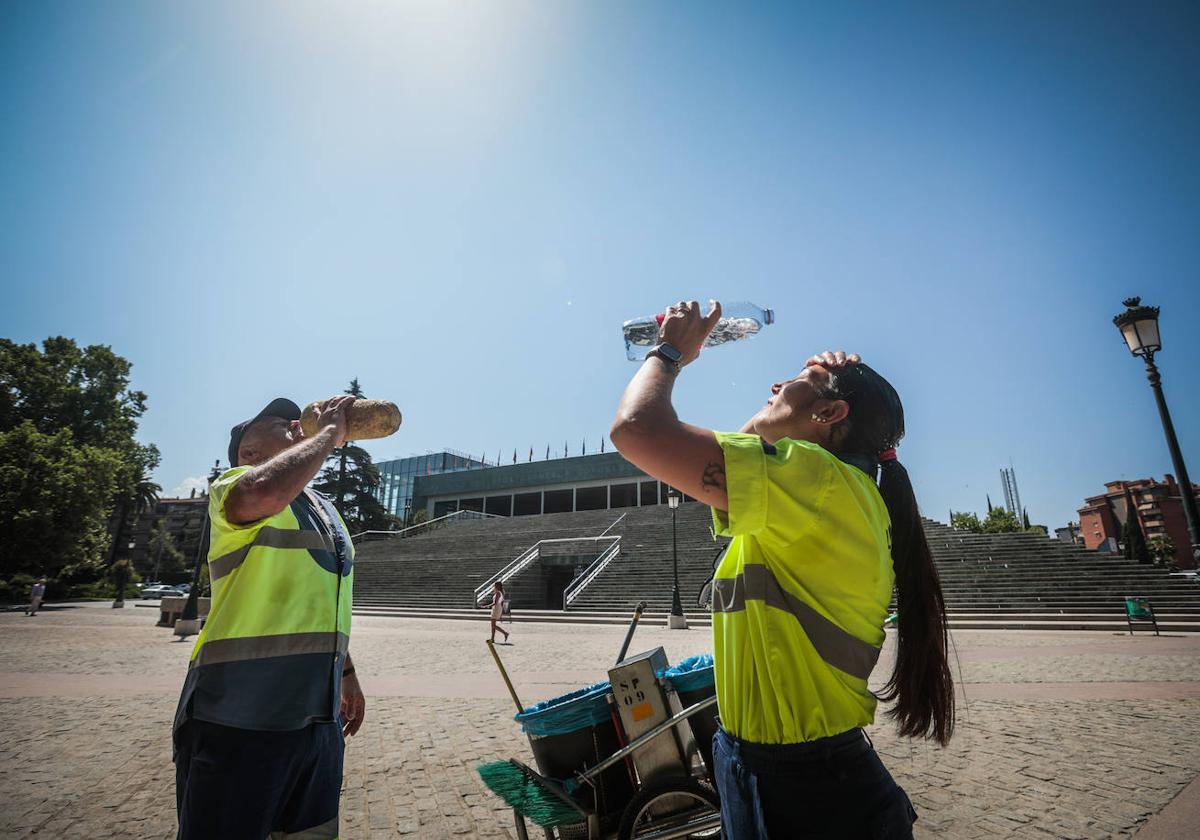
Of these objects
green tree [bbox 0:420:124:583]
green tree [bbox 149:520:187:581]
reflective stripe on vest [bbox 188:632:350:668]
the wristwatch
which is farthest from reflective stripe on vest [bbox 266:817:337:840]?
green tree [bbox 149:520:187:581]

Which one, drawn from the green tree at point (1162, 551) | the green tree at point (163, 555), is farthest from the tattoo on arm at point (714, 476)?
the green tree at point (163, 555)

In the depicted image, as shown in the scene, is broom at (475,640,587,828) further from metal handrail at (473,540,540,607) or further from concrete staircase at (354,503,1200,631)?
metal handrail at (473,540,540,607)

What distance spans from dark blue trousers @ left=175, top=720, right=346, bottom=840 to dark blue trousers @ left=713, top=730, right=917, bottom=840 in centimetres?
147

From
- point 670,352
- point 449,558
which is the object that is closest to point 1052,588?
point 670,352

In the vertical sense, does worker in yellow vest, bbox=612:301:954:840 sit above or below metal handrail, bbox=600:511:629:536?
below

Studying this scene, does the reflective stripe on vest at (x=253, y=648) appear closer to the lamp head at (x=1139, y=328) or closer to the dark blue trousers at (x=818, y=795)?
the dark blue trousers at (x=818, y=795)

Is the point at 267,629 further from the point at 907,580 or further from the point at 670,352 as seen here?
the point at 907,580

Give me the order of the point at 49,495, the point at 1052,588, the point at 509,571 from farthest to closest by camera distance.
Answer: the point at 509,571
the point at 49,495
the point at 1052,588

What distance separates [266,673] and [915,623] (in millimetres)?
2075

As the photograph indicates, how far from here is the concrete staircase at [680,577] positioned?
16.7 meters

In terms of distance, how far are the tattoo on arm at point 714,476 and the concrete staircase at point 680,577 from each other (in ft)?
37.9

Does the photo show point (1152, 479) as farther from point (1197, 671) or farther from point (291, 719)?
point (291, 719)

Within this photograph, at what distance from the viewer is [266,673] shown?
195cm

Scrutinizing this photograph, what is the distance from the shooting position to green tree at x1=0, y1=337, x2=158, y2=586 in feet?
90.3
